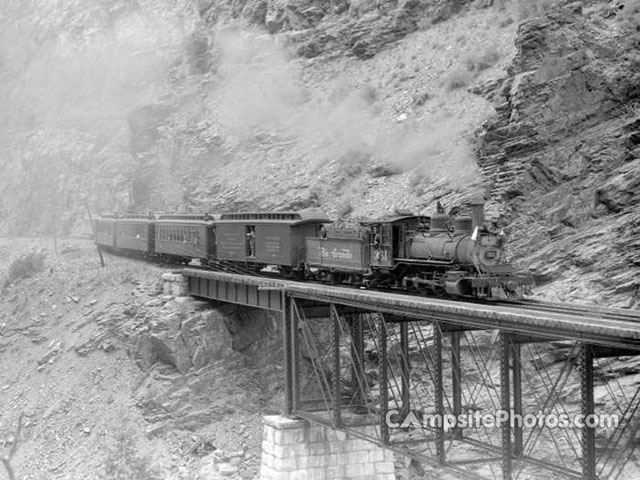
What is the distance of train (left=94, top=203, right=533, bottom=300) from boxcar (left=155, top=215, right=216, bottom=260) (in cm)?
4

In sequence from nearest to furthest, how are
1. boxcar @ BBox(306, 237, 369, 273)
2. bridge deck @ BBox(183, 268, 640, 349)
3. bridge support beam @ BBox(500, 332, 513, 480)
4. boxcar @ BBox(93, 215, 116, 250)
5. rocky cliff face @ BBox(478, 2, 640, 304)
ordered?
bridge deck @ BBox(183, 268, 640, 349), bridge support beam @ BBox(500, 332, 513, 480), boxcar @ BBox(306, 237, 369, 273), rocky cliff face @ BBox(478, 2, 640, 304), boxcar @ BBox(93, 215, 116, 250)

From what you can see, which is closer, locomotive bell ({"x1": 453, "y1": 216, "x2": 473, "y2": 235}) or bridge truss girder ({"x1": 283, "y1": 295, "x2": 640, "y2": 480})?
bridge truss girder ({"x1": 283, "y1": 295, "x2": 640, "y2": 480})

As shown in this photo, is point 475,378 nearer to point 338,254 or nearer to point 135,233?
point 338,254

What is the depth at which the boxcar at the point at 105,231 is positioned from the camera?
45.8 meters

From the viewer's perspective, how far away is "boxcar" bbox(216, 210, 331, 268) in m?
28.1

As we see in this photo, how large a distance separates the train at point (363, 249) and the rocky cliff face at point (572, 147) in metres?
2.61

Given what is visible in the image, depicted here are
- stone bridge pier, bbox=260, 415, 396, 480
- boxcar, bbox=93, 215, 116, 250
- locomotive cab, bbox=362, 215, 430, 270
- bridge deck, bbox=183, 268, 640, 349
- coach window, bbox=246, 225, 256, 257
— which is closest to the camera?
bridge deck, bbox=183, 268, 640, 349

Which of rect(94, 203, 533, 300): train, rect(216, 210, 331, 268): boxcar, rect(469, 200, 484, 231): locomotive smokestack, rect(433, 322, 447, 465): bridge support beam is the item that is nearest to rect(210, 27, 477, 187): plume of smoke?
rect(216, 210, 331, 268): boxcar

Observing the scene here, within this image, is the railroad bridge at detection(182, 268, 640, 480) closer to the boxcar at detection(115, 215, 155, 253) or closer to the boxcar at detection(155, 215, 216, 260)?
the boxcar at detection(155, 215, 216, 260)

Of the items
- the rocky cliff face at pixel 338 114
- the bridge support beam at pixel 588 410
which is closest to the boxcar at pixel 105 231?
the rocky cliff face at pixel 338 114

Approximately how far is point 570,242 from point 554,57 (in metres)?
8.36

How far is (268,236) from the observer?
96.8 ft

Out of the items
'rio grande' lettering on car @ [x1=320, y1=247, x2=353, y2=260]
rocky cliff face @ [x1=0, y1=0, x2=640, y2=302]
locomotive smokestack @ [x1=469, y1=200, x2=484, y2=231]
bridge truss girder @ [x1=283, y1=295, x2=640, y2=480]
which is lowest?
bridge truss girder @ [x1=283, y1=295, x2=640, y2=480]

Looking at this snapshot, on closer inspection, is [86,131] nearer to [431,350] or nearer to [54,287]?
[54,287]
